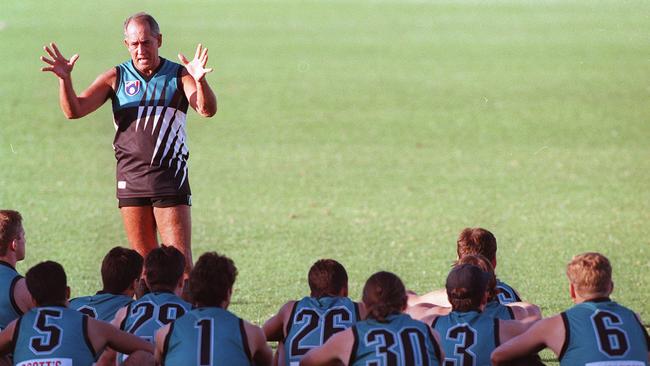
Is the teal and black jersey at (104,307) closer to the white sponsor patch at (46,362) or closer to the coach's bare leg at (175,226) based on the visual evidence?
the white sponsor patch at (46,362)

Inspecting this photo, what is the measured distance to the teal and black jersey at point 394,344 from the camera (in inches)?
227

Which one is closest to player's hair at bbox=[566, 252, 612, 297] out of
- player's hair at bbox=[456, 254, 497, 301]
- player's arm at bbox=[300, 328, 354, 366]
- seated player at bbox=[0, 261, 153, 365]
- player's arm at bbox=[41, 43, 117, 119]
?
player's hair at bbox=[456, 254, 497, 301]

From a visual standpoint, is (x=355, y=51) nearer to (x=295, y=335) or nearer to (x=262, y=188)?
(x=262, y=188)

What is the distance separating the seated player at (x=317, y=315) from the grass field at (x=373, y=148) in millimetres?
2803

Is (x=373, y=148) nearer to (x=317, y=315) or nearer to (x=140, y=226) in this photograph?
(x=140, y=226)

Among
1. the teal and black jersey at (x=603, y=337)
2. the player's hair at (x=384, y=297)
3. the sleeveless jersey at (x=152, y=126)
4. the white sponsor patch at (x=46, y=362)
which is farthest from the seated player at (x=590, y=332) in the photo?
the sleeveless jersey at (x=152, y=126)

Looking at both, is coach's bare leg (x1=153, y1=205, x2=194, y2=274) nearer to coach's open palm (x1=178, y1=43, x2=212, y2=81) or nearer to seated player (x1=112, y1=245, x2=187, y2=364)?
coach's open palm (x1=178, y1=43, x2=212, y2=81)

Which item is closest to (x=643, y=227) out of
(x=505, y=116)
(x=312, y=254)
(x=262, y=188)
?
(x=312, y=254)

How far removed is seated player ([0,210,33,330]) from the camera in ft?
22.3

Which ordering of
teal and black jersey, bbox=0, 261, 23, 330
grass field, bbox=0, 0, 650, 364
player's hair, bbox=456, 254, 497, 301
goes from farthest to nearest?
grass field, bbox=0, 0, 650, 364 → teal and black jersey, bbox=0, 261, 23, 330 → player's hair, bbox=456, 254, 497, 301

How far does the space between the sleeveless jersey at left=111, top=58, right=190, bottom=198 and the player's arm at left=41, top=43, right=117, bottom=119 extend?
0.25 ft

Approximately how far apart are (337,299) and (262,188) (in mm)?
10511

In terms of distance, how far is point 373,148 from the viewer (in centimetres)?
2133

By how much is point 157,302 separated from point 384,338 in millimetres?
1428
